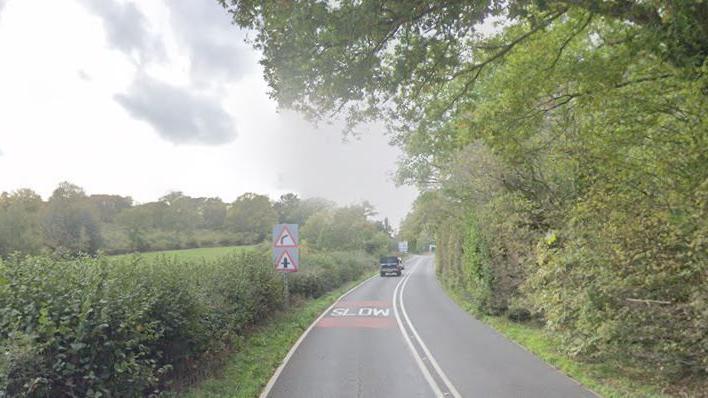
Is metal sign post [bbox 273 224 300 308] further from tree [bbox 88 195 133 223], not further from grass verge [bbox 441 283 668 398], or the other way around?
tree [bbox 88 195 133 223]

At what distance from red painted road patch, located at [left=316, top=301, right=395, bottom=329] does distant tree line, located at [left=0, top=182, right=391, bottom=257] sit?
55.1 ft

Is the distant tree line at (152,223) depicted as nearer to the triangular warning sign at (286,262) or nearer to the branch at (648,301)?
the triangular warning sign at (286,262)

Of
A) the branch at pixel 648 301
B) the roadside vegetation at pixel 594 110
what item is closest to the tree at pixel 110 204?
the roadside vegetation at pixel 594 110

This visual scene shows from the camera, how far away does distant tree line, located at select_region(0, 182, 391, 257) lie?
135 feet

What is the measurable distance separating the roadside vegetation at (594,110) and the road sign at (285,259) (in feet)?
26.4

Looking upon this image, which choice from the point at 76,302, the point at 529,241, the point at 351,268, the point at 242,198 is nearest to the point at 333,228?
the point at 351,268

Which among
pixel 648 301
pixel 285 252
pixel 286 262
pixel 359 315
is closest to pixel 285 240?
pixel 285 252

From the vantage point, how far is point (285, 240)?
1664 cm

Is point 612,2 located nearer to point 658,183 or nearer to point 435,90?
point 658,183

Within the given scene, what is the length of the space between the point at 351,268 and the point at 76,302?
1325 inches

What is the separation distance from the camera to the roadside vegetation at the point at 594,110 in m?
6.47

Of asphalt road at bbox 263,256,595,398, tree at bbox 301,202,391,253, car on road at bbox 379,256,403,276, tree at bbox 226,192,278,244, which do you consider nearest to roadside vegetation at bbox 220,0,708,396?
asphalt road at bbox 263,256,595,398

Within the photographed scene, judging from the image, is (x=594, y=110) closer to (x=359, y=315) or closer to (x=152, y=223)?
(x=359, y=315)

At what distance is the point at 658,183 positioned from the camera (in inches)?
276
